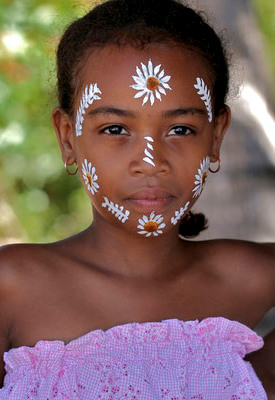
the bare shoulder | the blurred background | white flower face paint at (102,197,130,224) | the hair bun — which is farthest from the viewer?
the blurred background

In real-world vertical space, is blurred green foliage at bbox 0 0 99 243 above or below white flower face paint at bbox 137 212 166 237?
above

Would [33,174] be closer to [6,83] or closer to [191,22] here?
[6,83]

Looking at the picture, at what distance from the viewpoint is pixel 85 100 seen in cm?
239

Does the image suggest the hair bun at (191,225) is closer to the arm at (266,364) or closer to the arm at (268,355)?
the arm at (268,355)

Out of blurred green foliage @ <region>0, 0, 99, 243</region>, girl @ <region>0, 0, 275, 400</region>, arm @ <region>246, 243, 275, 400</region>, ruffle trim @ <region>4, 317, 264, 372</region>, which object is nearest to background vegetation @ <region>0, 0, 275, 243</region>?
blurred green foliage @ <region>0, 0, 99, 243</region>

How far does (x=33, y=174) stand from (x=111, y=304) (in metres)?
2.46

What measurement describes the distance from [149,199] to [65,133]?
45cm

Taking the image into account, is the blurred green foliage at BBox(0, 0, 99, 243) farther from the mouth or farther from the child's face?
the mouth

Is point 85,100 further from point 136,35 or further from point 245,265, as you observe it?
point 245,265

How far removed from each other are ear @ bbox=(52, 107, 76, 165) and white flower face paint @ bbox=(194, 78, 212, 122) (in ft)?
1.47

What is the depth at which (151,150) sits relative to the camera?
2289 mm

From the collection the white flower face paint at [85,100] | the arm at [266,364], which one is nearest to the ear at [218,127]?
the white flower face paint at [85,100]

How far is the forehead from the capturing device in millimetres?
2303

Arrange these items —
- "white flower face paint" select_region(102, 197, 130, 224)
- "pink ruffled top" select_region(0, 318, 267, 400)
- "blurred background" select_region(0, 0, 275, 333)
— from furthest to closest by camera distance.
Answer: "blurred background" select_region(0, 0, 275, 333) < "white flower face paint" select_region(102, 197, 130, 224) < "pink ruffled top" select_region(0, 318, 267, 400)
